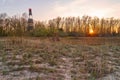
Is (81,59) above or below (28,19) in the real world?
below

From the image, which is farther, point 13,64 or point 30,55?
point 30,55

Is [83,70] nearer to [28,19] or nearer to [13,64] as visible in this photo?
[13,64]

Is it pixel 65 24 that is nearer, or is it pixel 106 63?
pixel 106 63

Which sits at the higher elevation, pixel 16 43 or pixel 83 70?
pixel 16 43

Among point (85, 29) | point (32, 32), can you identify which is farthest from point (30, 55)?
point (85, 29)

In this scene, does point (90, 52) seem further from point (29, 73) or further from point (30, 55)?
point (29, 73)

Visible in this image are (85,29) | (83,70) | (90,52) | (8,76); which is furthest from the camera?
(85,29)

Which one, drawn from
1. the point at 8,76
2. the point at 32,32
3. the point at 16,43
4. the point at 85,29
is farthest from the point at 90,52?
the point at 85,29

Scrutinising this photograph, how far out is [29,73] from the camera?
20.4 feet

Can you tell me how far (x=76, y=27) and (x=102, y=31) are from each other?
3038 mm

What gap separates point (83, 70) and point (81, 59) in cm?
99

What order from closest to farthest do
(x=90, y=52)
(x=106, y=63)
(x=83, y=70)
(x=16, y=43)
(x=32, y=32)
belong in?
(x=83, y=70) < (x=106, y=63) < (x=90, y=52) < (x=16, y=43) < (x=32, y=32)

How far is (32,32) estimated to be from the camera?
18.2m

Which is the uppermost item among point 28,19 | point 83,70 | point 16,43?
point 28,19
